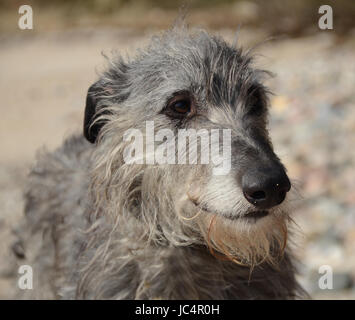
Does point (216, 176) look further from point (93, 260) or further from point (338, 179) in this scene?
point (338, 179)

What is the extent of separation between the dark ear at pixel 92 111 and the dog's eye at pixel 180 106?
0.60 metres

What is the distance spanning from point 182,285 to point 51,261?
1532 mm

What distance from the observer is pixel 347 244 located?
6.22m

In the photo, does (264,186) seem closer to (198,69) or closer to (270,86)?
(198,69)

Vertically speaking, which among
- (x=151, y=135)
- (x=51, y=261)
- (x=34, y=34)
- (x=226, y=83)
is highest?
(x=34, y=34)

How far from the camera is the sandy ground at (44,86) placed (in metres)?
8.20

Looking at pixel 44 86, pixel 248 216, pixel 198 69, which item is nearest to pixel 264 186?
pixel 248 216

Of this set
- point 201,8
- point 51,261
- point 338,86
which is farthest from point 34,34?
point 51,261

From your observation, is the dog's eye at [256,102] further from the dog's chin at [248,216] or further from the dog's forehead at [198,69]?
the dog's chin at [248,216]

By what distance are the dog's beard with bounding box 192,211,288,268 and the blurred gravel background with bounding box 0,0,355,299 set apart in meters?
0.29

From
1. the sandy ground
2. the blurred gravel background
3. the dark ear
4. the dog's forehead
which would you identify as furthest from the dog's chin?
the sandy ground

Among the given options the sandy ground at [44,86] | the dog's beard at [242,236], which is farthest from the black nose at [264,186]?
the sandy ground at [44,86]

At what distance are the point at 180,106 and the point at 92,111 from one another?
732mm
